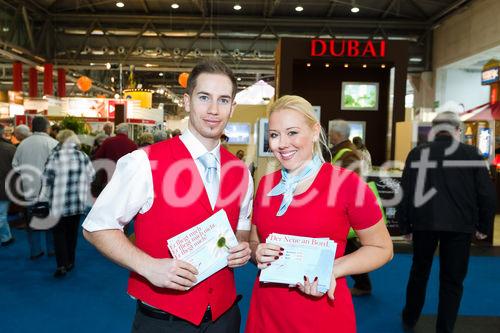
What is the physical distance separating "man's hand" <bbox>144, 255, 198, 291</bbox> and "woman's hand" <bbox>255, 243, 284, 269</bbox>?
0.23m

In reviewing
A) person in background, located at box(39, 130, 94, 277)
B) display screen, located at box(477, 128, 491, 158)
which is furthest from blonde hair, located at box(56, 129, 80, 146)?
display screen, located at box(477, 128, 491, 158)

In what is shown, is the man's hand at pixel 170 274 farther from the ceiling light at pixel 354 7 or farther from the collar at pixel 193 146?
the ceiling light at pixel 354 7

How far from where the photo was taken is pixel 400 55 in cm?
745

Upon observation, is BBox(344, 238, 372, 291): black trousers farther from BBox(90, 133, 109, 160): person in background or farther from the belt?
BBox(90, 133, 109, 160): person in background

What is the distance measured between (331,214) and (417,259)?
2085mm

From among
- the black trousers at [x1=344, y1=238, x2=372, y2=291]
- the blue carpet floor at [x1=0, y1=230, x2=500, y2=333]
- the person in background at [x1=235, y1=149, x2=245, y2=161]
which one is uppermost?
the person in background at [x1=235, y1=149, x2=245, y2=161]

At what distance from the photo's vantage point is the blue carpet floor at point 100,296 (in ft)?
11.8

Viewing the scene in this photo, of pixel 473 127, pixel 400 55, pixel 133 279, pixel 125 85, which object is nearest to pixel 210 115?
pixel 133 279

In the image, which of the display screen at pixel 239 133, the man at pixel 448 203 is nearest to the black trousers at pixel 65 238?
the man at pixel 448 203

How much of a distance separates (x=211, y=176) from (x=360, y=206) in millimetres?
501

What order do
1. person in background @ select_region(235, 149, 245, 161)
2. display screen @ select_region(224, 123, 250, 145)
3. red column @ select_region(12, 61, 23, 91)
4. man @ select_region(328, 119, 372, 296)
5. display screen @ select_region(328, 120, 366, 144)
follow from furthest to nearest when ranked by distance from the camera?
red column @ select_region(12, 61, 23, 91)
display screen @ select_region(224, 123, 250, 145)
person in background @ select_region(235, 149, 245, 161)
display screen @ select_region(328, 120, 366, 144)
man @ select_region(328, 119, 372, 296)

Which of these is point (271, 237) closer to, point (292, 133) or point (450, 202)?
point (292, 133)

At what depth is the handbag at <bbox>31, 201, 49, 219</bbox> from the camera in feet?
15.4

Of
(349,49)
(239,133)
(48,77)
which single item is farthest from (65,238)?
(48,77)
